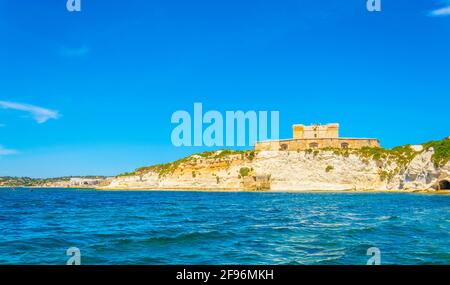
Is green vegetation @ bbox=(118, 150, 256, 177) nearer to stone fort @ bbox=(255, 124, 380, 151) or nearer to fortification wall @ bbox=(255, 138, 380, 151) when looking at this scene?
stone fort @ bbox=(255, 124, 380, 151)

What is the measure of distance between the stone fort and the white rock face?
7.17 m

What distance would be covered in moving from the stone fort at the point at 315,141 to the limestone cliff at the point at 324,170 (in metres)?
7.60

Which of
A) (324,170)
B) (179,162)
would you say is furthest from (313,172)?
(179,162)

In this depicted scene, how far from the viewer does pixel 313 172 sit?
10494 cm

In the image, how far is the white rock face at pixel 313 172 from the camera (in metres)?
87.2

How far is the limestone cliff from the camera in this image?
8494 cm

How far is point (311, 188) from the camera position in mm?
→ 102875

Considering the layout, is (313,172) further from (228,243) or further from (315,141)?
(228,243)

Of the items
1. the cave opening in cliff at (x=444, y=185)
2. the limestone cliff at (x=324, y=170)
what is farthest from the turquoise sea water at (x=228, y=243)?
the limestone cliff at (x=324, y=170)

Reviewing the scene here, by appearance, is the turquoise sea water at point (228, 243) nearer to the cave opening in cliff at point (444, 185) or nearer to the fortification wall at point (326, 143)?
the cave opening in cliff at point (444, 185)

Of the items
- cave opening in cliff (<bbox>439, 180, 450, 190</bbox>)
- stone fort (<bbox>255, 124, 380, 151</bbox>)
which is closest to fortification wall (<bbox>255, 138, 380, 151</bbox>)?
stone fort (<bbox>255, 124, 380, 151</bbox>)

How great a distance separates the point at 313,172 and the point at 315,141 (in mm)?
14616
